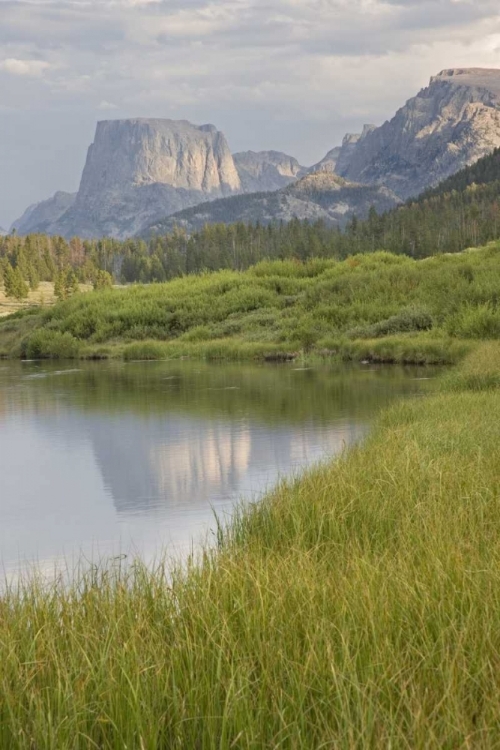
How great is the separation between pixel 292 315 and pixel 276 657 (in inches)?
1437

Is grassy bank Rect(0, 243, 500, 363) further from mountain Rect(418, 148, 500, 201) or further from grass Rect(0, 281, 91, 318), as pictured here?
mountain Rect(418, 148, 500, 201)

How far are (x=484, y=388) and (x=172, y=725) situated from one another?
43.2 ft

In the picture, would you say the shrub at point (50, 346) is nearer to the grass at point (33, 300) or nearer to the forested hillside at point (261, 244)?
the grass at point (33, 300)

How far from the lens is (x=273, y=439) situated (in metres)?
14.4

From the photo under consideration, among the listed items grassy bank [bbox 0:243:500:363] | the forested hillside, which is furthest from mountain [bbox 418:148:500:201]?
grassy bank [bbox 0:243:500:363]

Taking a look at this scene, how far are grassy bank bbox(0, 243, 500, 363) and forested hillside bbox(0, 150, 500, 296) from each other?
4568 centimetres

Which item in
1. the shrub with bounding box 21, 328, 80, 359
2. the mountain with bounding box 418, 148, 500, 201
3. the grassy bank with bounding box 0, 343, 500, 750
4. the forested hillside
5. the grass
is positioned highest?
the mountain with bounding box 418, 148, 500, 201

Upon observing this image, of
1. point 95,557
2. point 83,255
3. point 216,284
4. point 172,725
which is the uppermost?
point 83,255

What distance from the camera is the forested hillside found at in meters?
105

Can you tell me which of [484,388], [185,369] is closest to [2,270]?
[185,369]

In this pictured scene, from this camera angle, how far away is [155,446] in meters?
14.2

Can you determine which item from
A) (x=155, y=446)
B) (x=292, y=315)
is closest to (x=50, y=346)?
(x=292, y=315)

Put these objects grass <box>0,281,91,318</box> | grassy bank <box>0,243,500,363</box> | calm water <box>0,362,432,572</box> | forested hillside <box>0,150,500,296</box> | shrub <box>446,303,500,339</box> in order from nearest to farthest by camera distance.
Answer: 1. calm water <box>0,362,432,572</box>
2. shrub <box>446,303,500,339</box>
3. grassy bank <box>0,243,500,363</box>
4. grass <box>0,281,91,318</box>
5. forested hillside <box>0,150,500,296</box>

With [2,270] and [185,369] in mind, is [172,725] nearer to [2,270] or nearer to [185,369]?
[185,369]
